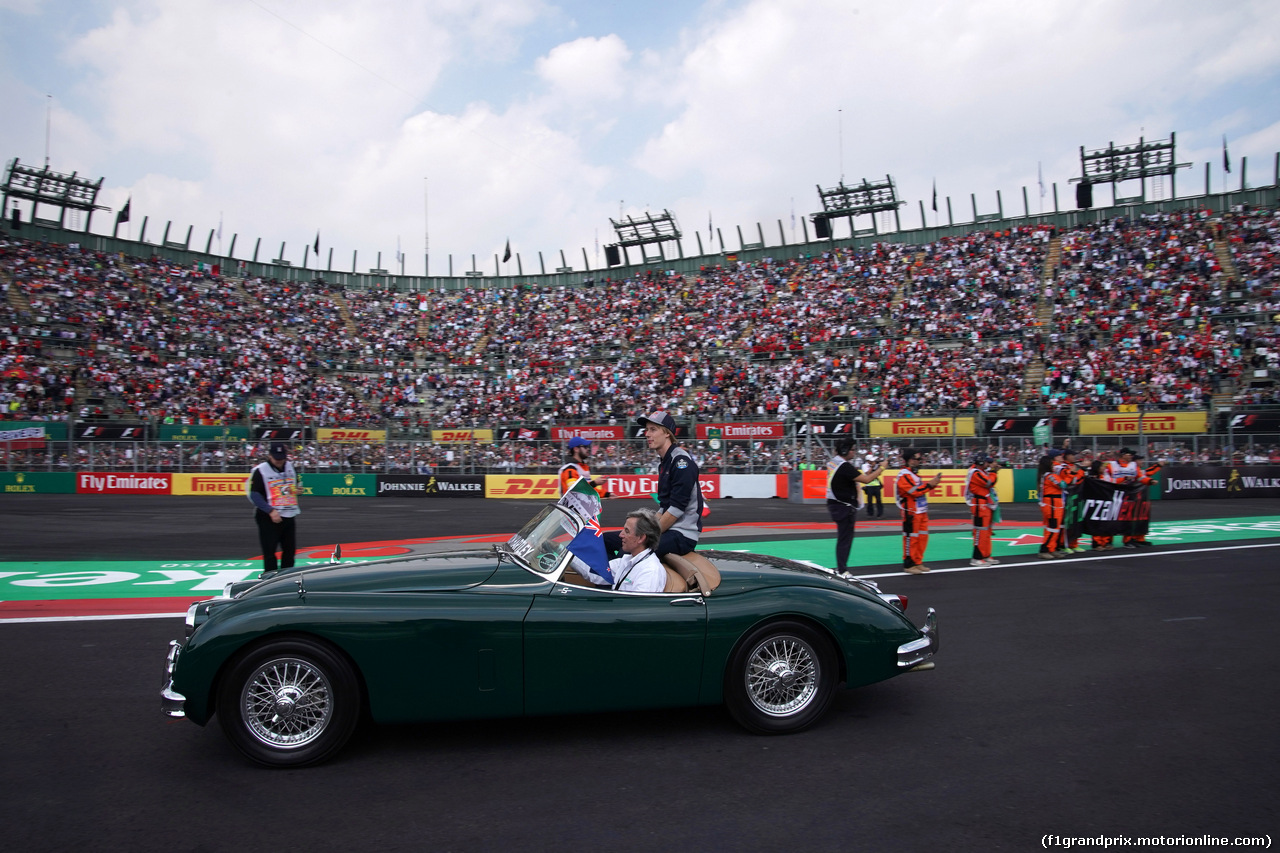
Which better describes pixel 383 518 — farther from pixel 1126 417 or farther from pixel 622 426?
pixel 1126 417

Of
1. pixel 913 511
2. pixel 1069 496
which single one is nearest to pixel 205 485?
pixel 913 511

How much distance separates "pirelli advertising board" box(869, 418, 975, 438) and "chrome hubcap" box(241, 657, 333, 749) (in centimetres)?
2352

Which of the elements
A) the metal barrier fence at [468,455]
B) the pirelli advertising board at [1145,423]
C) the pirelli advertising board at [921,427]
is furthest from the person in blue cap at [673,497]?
the pirelli advertising board at [1145,423]

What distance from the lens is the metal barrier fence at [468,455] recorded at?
2280 cm

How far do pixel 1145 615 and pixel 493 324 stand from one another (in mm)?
38256

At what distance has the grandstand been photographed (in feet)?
87.4

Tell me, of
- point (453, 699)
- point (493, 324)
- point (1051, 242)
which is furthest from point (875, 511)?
point (493, 324)

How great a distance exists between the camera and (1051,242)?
35.2m

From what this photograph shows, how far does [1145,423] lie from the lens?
2327 cm

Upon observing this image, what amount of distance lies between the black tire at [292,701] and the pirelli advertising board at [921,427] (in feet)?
77.1

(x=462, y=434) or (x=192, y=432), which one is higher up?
(x=192, y=432)

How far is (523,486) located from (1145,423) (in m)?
19.1

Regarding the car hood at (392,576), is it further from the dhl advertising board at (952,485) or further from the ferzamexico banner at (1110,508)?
the dhl advertising board at (952,485)

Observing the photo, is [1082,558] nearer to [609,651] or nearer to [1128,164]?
[609,651]
